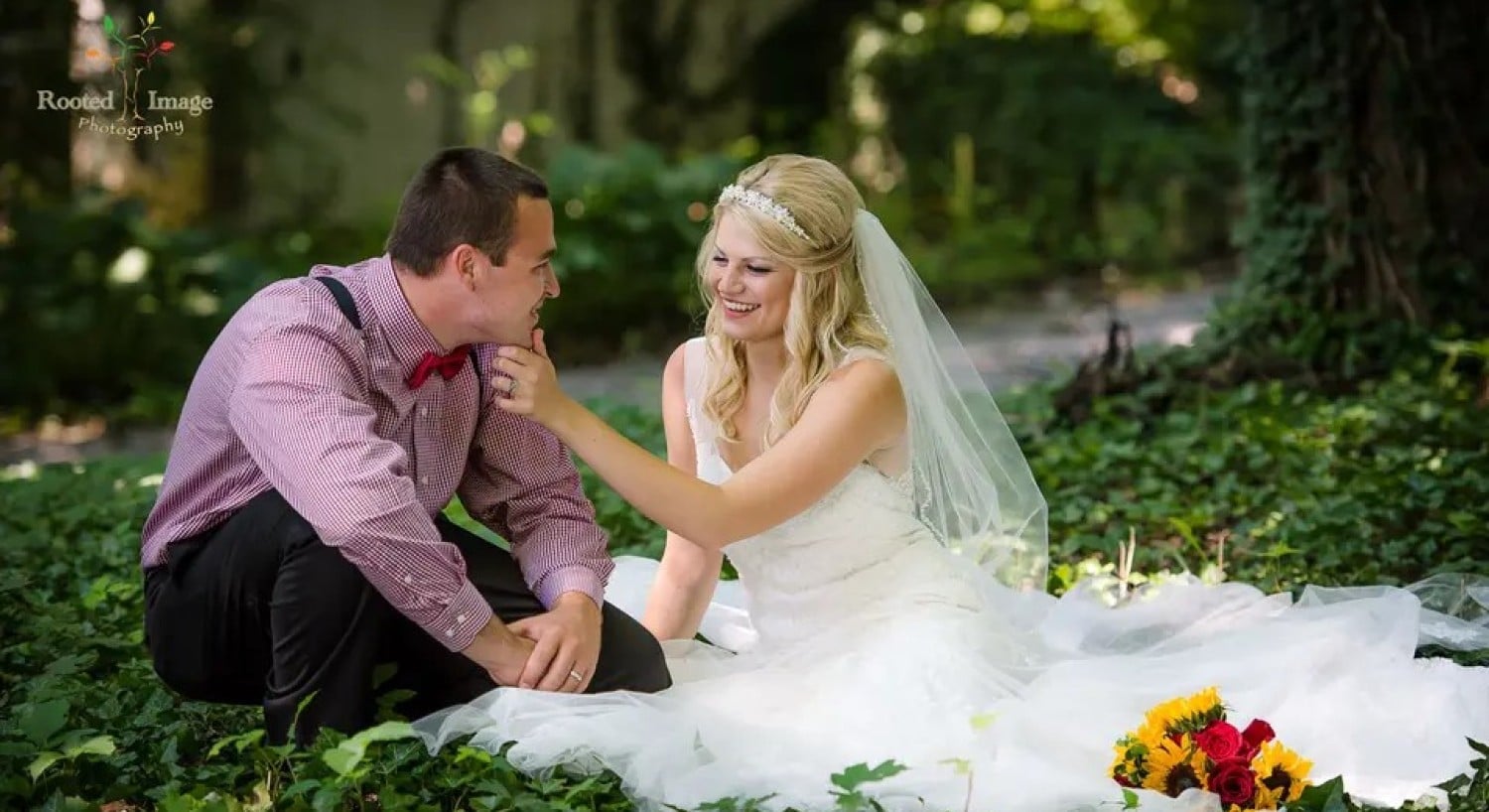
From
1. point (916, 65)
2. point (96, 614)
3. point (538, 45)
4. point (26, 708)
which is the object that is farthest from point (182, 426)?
point (916, 65)

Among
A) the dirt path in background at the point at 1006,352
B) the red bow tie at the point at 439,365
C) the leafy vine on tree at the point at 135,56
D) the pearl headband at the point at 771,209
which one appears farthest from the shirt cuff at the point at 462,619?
the leafy vine on tree at the point at 135,56

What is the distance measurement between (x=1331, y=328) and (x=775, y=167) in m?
4.17

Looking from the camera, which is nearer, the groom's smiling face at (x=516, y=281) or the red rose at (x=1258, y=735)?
the red rose at (x=1258, y=735)

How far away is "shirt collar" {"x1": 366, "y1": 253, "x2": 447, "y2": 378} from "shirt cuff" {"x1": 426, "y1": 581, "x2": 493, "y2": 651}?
50 cm

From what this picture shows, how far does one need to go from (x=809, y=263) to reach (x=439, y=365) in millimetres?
880

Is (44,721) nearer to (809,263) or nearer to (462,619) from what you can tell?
(462,619)

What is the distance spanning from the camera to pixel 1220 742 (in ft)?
10.2

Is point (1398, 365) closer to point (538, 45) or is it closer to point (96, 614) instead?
point (96, 614)

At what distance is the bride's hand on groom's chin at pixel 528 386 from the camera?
339cm

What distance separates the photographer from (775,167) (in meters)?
3.93

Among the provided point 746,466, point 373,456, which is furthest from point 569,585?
point 373,456

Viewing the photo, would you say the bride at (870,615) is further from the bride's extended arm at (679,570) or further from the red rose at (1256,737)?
the red rose at (1256,737)

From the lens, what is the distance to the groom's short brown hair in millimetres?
3398

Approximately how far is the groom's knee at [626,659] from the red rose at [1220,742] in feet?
3.80
